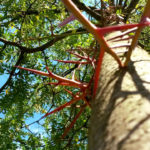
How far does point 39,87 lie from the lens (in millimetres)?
4160

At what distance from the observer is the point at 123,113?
2.30 ft

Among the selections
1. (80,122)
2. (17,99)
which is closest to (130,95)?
(80,122)

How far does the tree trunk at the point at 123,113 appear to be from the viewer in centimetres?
56

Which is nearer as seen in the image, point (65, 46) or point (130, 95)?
point (130, 95)

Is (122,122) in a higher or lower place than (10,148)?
lower

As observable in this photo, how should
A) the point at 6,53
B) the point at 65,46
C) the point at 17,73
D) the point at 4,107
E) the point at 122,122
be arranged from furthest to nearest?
the point at 65,46 → the point at 6,53 → the point at 17,73 → the point at 4,107 → the point at 122,122

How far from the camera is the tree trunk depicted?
563 mm

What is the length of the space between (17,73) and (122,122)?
3590 mm

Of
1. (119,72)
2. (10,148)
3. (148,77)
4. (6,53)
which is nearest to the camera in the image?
(148,77)

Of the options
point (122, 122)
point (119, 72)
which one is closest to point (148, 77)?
point (119, 72)

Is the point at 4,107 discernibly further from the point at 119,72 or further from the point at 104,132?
the point at 104,132

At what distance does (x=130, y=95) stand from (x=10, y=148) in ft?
9.87

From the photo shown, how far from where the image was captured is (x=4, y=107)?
3.65 m

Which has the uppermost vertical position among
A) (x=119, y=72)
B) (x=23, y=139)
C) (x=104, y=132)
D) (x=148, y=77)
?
(x=23, y=139)
